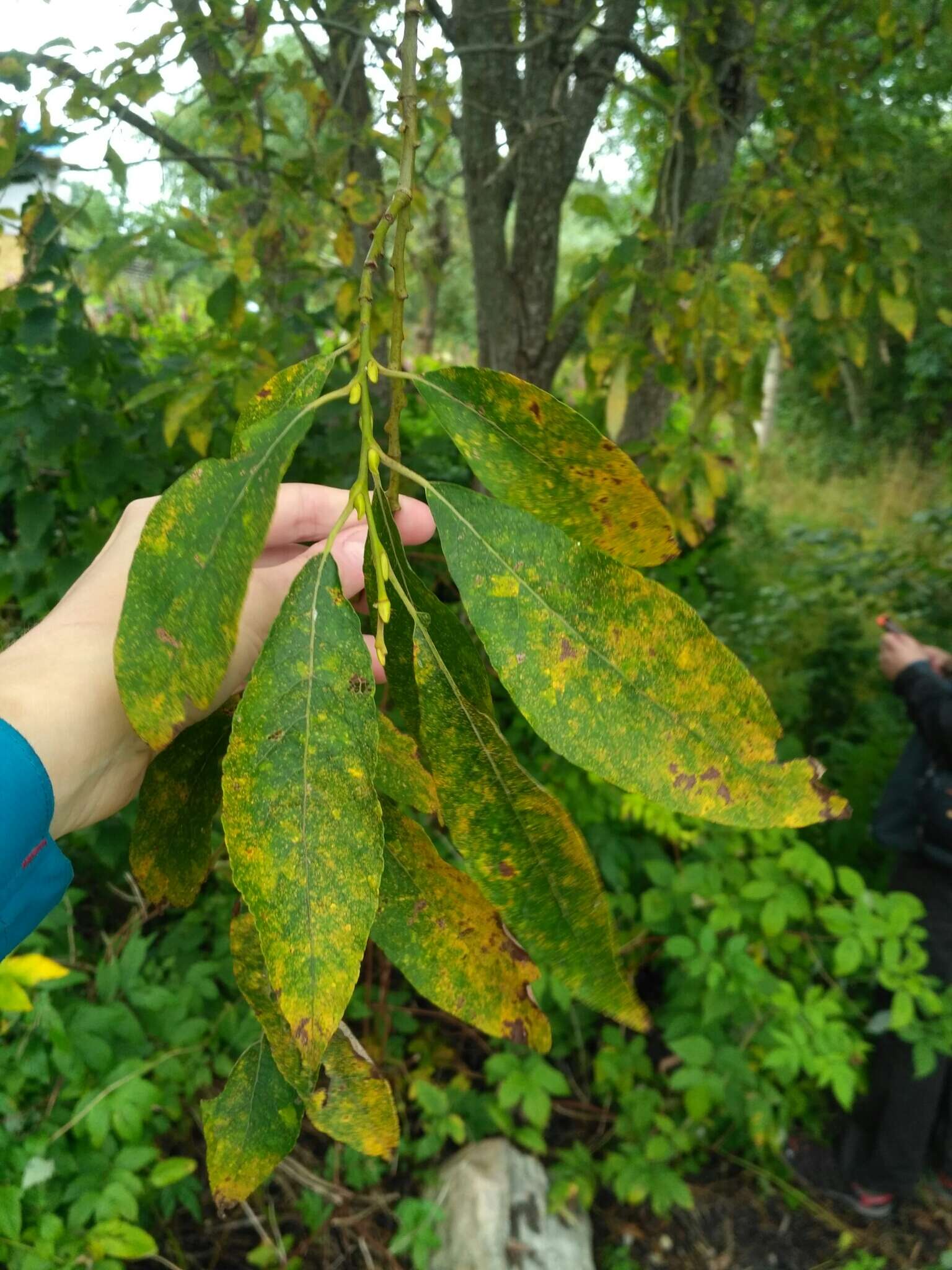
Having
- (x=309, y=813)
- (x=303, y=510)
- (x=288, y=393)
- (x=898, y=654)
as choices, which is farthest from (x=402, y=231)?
(x=898, y=654)

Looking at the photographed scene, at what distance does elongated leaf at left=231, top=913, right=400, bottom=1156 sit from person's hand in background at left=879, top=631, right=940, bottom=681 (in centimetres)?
240

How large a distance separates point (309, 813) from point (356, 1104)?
300 mm

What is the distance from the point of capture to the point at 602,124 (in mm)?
2521

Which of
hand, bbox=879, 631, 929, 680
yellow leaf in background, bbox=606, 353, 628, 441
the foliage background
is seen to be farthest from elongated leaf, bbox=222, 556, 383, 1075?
hand, bbox=879, 631, 929, 680

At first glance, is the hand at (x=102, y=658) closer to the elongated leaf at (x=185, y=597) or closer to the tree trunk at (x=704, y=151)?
the elongated leaf at (x=185, y=597)

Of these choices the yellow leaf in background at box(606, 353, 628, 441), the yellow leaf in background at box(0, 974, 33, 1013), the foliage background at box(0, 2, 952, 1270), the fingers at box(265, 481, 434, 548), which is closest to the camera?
the fingers at box(265, 481, 434, 548)

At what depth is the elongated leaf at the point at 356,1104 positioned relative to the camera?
0.63 m

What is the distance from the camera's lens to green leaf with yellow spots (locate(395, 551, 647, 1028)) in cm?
55

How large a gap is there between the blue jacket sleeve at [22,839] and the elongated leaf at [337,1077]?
0.17 metres

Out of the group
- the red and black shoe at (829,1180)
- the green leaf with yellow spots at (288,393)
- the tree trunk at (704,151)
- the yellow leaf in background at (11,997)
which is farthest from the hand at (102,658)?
the red and black shoe at (829,1180)

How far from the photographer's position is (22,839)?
0.66m

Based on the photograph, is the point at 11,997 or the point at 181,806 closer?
the point at 181,806

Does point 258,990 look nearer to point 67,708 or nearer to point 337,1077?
point 337,1077

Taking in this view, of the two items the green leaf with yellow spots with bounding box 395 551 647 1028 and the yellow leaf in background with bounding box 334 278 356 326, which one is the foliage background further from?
the green leaf with yellow spots with bounding box 395 551 647 1028
